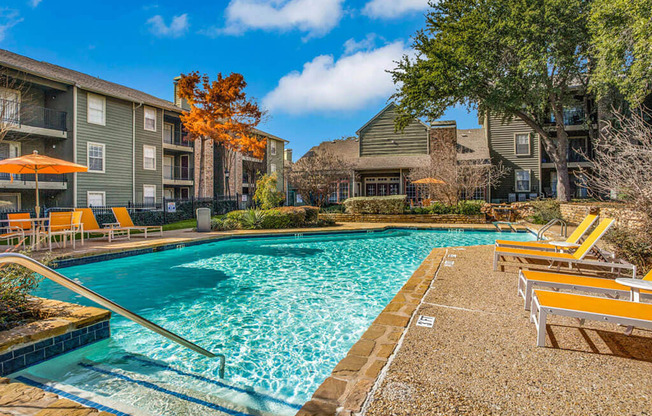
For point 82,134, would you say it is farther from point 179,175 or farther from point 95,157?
point 179,175

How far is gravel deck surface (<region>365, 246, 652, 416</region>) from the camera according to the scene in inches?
86.8

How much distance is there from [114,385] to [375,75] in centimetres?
2014

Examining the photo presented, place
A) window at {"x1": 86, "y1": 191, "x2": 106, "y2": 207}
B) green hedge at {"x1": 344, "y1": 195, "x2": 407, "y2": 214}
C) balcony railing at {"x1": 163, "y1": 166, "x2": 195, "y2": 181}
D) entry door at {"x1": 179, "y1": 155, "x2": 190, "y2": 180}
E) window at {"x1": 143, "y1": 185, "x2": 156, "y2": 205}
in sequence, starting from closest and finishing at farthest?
window at {"x1": 86, "y1": 191, "x2": 106, "y2": 207}
green hedge at {"x1": 344, "y1": 195, "x2": 407, "y2": 214}
window at {"x1": 143, "y1": 185, "x2": 156, "y2": 205}
balcony railing at {"x1": 163, "y1": 166, "x2": 195, "y2": 181}
entry door at {"x1": 179, "y1": 155, "x2": 190, "y2": 180}

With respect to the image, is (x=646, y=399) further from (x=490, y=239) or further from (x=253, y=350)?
(x=490, y=239)

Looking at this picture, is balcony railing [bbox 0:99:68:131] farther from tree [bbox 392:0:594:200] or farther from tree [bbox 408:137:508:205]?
tree [bbox 408:137:508:205]

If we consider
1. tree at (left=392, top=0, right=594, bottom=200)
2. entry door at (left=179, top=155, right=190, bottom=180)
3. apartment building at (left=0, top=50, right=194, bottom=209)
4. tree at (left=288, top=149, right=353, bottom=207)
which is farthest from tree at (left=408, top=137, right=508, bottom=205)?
apartment building at (left=0, top=50, right=194, bottom=209)

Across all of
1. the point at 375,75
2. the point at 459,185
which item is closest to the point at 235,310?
the point at 459,185

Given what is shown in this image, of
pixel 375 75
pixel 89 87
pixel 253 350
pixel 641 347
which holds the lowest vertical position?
pixel 253 350

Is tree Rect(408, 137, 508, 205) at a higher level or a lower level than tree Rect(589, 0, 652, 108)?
lower

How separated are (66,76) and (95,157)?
13.7 ft

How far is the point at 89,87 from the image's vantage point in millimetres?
17156

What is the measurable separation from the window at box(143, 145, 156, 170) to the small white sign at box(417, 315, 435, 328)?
2172 centimetres

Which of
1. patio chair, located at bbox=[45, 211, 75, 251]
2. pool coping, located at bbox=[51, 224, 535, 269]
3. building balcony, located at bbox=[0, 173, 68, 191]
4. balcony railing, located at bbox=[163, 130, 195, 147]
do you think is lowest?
pool coping, located at bbox=[51, 224, 535, 269]

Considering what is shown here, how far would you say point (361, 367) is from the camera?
2752 mm
